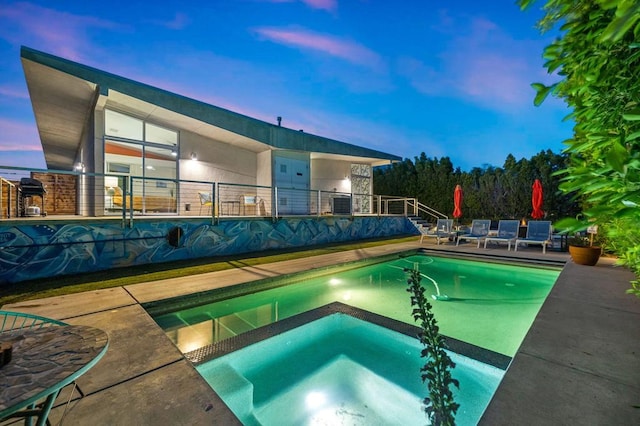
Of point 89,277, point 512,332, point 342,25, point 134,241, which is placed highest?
point 342,25

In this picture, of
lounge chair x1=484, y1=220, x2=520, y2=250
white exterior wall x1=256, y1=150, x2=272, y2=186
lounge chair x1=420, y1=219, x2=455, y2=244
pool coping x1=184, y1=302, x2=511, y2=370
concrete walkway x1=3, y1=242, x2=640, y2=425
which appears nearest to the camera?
concrete walkway x1=3, y1=242, x2=640, y2=425

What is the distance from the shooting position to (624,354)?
228cm

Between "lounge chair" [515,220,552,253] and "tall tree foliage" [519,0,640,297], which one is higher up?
"tall tree foliage" [519,0,640,297]

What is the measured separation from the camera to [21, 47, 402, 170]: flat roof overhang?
23.0ft

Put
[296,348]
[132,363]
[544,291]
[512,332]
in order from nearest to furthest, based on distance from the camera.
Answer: [132,363], [296,348], [512,332], [544,291]

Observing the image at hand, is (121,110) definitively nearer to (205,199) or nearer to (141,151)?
(141,151)

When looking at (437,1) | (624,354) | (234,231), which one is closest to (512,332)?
(624,354)

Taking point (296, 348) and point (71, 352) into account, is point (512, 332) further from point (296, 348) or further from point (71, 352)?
point (71, 352)

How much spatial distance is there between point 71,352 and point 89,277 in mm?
5420

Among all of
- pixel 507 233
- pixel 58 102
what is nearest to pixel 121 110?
pixel 58 102

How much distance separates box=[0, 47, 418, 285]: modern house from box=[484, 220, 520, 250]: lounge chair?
5.12 m

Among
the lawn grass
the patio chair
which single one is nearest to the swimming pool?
the lawn grass

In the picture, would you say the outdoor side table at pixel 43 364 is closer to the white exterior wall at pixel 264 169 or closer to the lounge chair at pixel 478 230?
the white exterior wall at pixel 264 169

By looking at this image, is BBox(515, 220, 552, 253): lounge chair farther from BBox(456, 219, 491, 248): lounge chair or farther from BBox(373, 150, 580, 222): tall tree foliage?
BBox(373, 150, 580, 222): tall tree foliage
